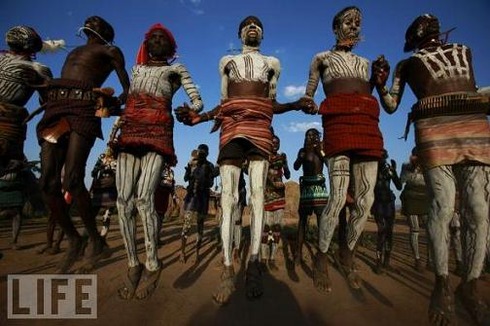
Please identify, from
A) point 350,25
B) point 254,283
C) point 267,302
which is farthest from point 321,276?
point 350,25

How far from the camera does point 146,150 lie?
370 centimetres

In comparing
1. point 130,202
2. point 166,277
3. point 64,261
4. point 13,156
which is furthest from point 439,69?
point 13,156

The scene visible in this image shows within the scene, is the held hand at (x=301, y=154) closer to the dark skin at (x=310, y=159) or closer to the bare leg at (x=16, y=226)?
the dark skin at (x=310, y=159)

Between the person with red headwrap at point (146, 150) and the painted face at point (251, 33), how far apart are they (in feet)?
2.83

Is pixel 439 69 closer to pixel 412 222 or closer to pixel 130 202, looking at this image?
pixel 130 202

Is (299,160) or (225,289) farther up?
(299,160)

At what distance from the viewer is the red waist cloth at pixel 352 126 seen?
12.1 ft

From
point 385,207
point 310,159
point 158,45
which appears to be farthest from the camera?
point 310,159

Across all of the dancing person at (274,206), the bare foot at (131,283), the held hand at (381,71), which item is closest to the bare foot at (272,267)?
the dancing person at (274,206)

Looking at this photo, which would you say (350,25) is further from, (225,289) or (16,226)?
(16,226)

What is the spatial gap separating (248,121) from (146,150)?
1.23 meters

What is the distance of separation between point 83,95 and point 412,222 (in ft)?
21.1

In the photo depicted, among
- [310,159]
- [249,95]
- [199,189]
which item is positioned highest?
[249,95]

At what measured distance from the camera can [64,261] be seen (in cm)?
425
